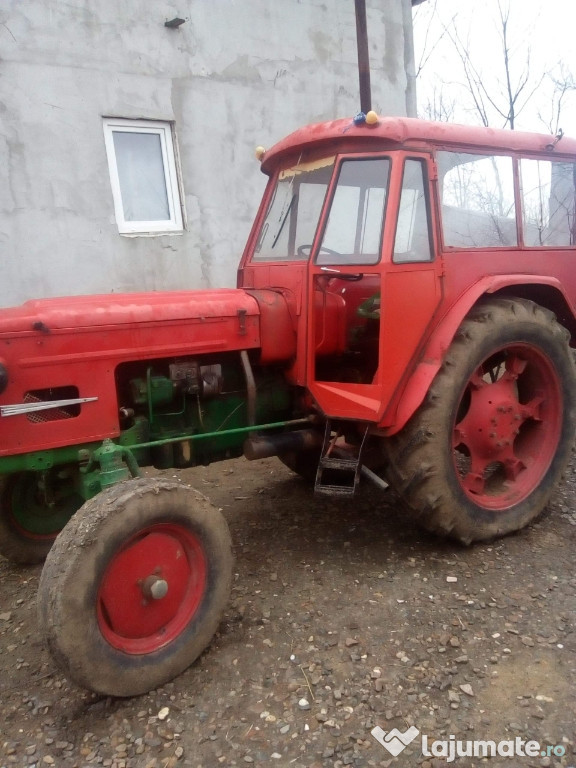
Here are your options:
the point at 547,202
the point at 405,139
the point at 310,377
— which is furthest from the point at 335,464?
the point at 547,202

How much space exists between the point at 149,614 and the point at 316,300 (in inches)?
60.7

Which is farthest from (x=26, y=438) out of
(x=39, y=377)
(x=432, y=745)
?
(x=432, y=745)

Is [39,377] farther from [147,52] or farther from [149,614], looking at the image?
[147,52]

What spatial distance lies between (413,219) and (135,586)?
6.40 ft

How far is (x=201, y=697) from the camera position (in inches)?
85.7

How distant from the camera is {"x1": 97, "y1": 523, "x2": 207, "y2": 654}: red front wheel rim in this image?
2.18 meters

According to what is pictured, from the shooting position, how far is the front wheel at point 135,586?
201cm

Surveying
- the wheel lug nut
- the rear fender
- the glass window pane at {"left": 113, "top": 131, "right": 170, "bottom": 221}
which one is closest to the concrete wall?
the glass window pane at {"left": 113, "top": 131, "right": 170, "bottom": 221}

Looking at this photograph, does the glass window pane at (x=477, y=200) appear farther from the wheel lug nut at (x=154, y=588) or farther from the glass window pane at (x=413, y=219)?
the wheel lug nut at (x=154, y=588)

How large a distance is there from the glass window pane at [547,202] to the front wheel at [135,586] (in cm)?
220

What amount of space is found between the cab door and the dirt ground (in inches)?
31.2

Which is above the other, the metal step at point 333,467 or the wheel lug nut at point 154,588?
the metal step at point 333,467

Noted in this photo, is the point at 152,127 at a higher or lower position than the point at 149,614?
higher

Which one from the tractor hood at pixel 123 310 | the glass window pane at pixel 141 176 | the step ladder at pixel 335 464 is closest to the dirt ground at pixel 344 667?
the step ladder at pixel 335 464
